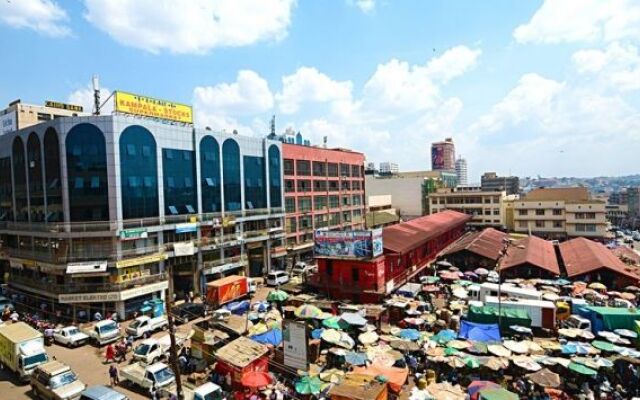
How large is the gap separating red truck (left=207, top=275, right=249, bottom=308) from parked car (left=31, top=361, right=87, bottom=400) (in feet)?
53.3

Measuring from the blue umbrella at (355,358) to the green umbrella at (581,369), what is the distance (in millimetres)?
12371

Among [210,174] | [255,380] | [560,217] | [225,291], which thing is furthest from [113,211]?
[560,217]

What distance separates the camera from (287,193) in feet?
203

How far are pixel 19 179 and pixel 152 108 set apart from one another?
16621 mm

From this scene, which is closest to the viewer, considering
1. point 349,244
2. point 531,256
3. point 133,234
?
point 133,234

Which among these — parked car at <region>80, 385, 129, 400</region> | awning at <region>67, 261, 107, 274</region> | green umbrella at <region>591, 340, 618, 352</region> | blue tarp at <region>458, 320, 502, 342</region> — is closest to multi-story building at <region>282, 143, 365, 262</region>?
awning at <region>67, 261, 107, 274</region>

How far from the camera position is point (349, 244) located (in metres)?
40.4

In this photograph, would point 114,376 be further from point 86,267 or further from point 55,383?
point 86,267

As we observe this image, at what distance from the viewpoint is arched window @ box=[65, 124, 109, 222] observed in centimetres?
3784

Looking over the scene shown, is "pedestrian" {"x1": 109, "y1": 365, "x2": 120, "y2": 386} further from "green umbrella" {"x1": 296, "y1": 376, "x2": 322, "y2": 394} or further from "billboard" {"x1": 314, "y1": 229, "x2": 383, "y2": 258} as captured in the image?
"billboard" {"x1": 314, "y1": 229, "x2": 383, "y2": 258}

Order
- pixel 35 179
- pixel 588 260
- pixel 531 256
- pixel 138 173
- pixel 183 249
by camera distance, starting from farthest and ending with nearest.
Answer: pixel 531 256
pixel 588 260
pixel 183 249
pixel 35 179
pixel 138 173

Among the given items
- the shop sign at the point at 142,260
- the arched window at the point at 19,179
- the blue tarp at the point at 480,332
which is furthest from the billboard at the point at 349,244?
the arched window at the point at 19,179

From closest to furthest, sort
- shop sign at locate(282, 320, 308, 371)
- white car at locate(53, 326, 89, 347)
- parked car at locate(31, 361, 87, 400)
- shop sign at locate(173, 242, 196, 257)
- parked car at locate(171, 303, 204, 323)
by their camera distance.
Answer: parked car at locate(31, 361, 87, 400), shop sign at locate(282, 320, 308, 371), white car at locate(53, 326, 89, 347), parked car at locate(171, 303, 204, 323), shop sign at locate(173, 242, 196, 257)

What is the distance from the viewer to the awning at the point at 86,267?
36062mm
